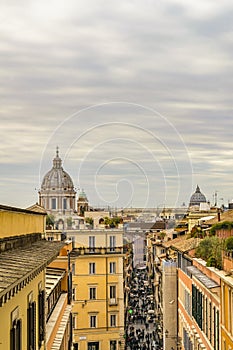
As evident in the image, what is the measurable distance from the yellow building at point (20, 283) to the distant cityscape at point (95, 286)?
15 millimetres

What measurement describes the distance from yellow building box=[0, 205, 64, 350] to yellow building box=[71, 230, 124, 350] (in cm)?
3350

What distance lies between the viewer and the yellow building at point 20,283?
27.8ft

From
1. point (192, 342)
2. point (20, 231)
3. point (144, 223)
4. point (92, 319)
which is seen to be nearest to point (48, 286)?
point (20, 231)

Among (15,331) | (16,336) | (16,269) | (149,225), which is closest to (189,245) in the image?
(16,336)

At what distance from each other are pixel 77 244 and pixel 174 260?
1009cm

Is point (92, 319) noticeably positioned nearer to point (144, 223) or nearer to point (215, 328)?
point (215, 328)

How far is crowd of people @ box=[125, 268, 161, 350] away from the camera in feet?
184

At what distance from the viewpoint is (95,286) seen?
164 feet

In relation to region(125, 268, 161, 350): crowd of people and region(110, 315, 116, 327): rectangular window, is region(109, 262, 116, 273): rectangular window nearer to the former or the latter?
region(110, 315, 116, 327): rectangular window

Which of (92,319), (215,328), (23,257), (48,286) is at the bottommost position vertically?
(92,319)

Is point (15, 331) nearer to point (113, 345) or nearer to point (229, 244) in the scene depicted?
point (229, 244)

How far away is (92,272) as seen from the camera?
5050cm

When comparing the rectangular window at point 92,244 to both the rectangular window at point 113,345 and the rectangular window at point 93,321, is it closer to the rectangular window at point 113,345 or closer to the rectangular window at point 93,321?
the rectangular window at point 93,321

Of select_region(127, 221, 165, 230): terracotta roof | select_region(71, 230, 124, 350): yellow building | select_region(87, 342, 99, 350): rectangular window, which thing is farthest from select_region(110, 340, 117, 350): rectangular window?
select_region(127, 221, 165, 230): terracotta roof
